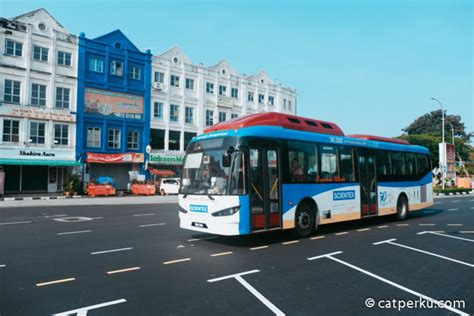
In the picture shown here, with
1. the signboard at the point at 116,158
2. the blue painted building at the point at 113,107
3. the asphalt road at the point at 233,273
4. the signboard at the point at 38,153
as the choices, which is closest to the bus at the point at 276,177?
the asphalt road at the point at 233,273

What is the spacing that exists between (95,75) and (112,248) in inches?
1164

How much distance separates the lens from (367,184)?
12.5 m

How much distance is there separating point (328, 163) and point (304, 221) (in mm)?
2087

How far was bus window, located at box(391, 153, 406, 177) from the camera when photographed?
14056 mm

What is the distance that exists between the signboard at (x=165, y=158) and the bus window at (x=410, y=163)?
27.7 meters

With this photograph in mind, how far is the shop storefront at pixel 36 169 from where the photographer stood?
29758 millimetres

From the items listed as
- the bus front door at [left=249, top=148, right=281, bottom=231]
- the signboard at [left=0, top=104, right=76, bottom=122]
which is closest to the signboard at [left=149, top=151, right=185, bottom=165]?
the signboard at [left=0, top=104, right=76, bottom=122]

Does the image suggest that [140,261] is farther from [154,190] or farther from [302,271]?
[154,190]

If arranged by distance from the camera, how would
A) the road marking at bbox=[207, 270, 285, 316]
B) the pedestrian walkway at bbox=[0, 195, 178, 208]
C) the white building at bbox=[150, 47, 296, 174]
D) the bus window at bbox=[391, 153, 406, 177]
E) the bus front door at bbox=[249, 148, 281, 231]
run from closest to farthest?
the road marking at bbox=[207, 270, 285, 316]
the bus front door at bbox=[249, 148, 281, 231]
the bus window at bbox=[391, 153, 406, 177]
the pedestrian walkway at bbox=[0, 195, 178, 208]
the white building at bbox=[150, 47, 296, 174]

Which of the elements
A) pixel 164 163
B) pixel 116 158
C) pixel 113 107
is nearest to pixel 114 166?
pixel 116 158

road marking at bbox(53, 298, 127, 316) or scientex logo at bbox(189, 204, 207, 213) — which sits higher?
scientex logo at bbox(189, 204, 207, 213)

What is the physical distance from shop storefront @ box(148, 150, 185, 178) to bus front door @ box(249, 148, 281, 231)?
29.3 metres

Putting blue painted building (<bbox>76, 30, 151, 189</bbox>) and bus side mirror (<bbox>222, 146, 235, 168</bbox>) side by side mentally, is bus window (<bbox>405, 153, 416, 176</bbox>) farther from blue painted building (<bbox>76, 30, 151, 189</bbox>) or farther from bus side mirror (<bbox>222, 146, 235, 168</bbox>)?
blue painted building (<bbox>76, 30, 151, 189</bbox>)

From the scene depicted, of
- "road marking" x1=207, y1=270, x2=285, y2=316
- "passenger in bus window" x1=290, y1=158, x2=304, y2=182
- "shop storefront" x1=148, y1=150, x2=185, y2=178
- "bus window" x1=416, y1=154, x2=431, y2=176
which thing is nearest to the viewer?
"road marking" x1=207, y1=270, x2=285, y2=316
